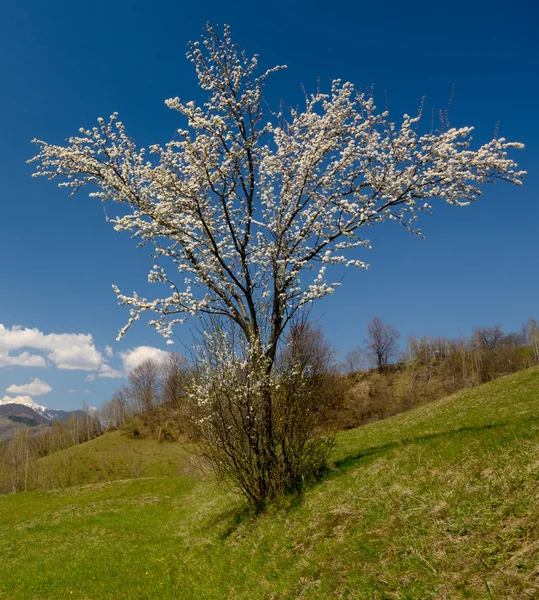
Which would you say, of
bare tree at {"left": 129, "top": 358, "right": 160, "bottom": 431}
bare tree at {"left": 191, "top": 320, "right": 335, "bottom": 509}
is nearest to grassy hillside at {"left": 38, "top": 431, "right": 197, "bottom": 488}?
A: bare tree at {"left": 129, "top": 358, "right": 160, "bottom": 431}

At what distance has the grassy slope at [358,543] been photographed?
16.9ft

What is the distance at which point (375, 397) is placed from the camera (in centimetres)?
7112

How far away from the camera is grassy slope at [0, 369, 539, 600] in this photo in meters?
5.15

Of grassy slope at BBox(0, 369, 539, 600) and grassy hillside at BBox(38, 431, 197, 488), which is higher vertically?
grassy slope at BBox(0, 369, 539, 600)

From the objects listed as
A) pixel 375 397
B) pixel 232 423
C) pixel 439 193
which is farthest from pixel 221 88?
pixel 375 397

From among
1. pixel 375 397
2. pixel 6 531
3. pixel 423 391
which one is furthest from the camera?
pixel 423 391

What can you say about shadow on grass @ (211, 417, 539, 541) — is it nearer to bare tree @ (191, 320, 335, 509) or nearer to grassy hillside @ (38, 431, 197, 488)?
bare tree @ (191, 320, 335, 509)

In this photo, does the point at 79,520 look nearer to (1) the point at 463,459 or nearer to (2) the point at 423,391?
(1) the point at 463,459

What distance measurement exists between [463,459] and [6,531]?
20976 millimetres

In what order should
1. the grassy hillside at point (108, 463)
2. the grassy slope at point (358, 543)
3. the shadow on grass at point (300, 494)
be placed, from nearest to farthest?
1. the grassy slope at point (358, 543)
2. the shadow on grass at point (300, 494)
3. the grassy hillside at point (108, 463)

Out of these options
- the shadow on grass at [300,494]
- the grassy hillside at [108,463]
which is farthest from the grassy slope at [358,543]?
the grassy hillside at [108,463]

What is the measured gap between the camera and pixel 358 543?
22.4ft

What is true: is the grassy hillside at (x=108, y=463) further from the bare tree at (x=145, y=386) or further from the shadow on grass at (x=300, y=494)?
the shadow on grass at (x=300, y=494)

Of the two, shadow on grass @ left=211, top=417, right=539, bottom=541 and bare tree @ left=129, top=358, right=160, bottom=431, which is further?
bare tree @ left=129, top=358, right=160, bottom=431
